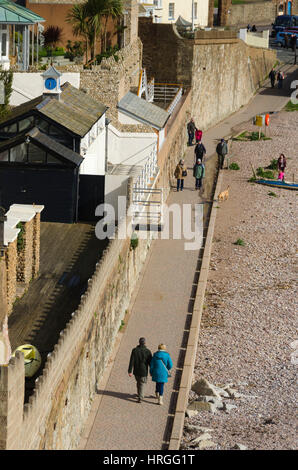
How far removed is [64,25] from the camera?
46688 millimetres

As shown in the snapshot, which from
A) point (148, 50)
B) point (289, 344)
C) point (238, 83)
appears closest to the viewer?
point (289, 344)

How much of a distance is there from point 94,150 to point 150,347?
9.98 meters

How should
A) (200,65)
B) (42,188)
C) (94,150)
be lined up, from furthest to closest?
1. (200,65)
2. (94,150)
3. (42,188)

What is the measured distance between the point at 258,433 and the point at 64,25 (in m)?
30.6

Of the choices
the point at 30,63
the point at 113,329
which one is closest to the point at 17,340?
the point at 113,329

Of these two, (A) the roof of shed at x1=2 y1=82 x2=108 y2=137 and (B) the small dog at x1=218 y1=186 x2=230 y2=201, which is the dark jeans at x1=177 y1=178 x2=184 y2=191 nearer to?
(B) the small dog at x1=218 y1=186 x2=230 y2=201

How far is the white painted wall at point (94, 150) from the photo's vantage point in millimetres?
29562

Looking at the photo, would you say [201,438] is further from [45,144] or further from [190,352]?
[45,144]

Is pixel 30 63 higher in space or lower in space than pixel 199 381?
higher

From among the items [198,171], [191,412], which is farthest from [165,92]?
[191,412]

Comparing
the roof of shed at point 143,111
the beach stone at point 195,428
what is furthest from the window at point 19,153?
the beach stone at point 195,428

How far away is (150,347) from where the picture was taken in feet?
74.4

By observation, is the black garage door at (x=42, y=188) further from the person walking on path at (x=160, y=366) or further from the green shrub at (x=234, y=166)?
the green shrub at (x=234, y=166)

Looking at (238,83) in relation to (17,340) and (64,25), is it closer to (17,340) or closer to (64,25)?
(64,25)
